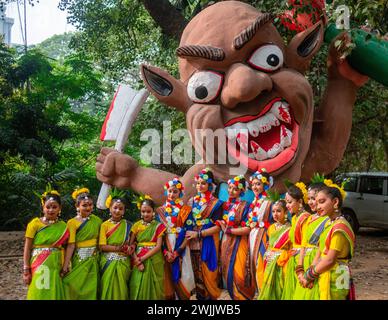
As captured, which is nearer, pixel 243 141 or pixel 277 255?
pixel 277 255

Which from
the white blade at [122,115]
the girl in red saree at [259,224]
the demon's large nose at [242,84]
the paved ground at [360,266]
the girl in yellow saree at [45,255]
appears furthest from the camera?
the paved ground at [360,266]

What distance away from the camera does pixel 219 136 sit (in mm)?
5586

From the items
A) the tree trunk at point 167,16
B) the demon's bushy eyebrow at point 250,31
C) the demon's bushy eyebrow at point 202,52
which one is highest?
the tree trunk at point 167,16

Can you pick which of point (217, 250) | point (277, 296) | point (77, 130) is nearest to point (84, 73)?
point (77, 130)

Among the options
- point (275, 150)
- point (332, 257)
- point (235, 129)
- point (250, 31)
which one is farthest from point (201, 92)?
point (332, 257)

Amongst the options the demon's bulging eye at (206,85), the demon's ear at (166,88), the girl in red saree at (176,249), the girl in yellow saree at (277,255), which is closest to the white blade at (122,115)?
the demon's ear at (166,88)

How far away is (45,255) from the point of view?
4.23 metres

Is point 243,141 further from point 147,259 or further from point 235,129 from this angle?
point 147,259

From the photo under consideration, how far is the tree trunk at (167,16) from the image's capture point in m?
8.58

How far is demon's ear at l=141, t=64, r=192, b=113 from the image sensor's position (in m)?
5.87

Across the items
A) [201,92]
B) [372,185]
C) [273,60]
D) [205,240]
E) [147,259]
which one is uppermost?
[273,60]

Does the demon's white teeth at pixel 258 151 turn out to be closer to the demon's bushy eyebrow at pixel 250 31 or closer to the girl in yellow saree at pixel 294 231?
the demon's bushy eyebrow at pixel 250 31

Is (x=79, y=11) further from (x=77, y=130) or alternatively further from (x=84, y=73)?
(x=77, y=130)

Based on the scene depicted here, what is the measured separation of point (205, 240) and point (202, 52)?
6.21 ft
